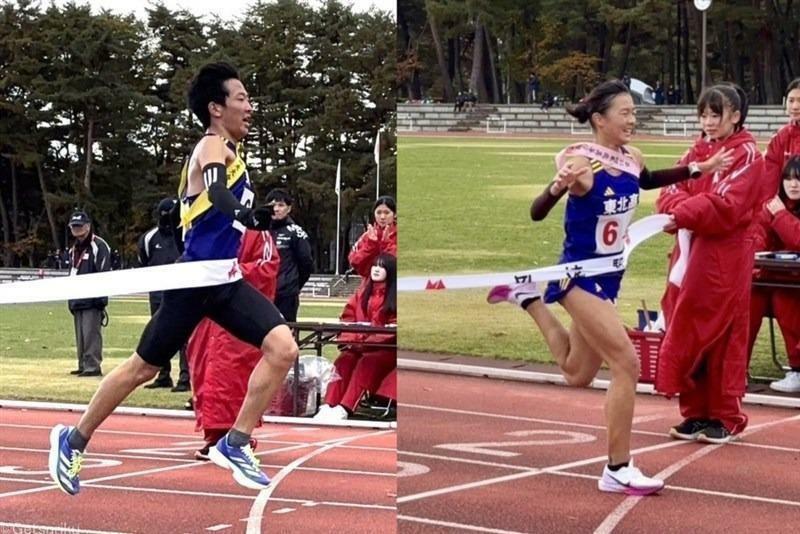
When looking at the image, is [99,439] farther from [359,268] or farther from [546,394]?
[546,394]

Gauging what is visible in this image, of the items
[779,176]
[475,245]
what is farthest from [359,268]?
[779,176]

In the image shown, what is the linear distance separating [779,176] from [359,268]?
4.81 feet

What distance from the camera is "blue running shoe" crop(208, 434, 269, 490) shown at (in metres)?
4.38

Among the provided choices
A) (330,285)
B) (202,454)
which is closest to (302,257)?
(330,285)

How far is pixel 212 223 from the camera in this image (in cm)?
433

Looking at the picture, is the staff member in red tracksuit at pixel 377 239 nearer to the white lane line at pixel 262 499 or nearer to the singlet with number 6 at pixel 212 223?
the singlet with number 6 at pixel 212 223

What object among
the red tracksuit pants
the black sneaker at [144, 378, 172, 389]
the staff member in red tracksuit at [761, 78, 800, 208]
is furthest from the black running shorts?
the staff member in red tracksuit at [761, 78, 800, 208]

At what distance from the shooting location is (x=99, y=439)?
5.30 meters

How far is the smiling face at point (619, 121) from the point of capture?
4.28 m

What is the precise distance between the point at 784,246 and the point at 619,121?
93 centimetres

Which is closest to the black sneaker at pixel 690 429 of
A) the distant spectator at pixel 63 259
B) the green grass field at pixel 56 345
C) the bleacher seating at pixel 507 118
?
the bleacher seating at pixel 507 118

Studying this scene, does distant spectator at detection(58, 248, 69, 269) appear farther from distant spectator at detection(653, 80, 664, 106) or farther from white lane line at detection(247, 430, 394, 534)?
distant spectator at detection(653, 80, 664, 106)

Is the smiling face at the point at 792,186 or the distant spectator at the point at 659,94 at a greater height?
the distant spectator at the point at 659,94

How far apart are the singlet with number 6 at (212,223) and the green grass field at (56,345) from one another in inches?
21.0
